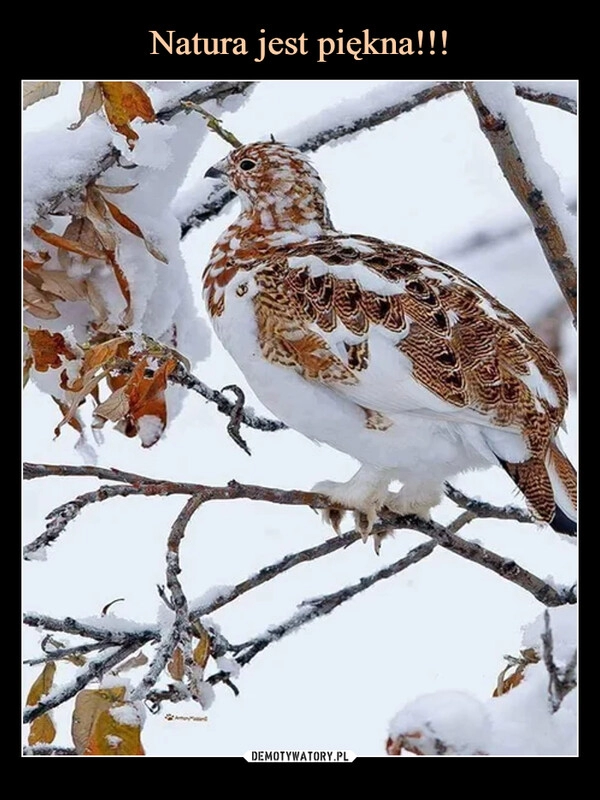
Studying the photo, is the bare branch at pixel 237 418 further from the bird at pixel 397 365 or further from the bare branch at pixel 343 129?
the bare branch at pixel 343 129

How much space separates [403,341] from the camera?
272 centimetres

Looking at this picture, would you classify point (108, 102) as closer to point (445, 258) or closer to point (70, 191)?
point (70, 191)

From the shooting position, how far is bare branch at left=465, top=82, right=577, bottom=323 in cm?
298

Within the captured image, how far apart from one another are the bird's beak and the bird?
8.7 inches

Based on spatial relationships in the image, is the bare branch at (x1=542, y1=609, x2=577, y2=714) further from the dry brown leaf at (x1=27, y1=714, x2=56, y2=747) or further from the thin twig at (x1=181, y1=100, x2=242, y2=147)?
the thin twig at (x1=181, y1=100, x2=242, y2=147)

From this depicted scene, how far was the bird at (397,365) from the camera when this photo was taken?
2695 millimetres

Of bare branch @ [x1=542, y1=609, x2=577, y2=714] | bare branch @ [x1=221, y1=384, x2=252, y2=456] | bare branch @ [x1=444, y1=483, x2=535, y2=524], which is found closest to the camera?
bare branch @ [x1=542, y1=609, x2=577, y2=714]

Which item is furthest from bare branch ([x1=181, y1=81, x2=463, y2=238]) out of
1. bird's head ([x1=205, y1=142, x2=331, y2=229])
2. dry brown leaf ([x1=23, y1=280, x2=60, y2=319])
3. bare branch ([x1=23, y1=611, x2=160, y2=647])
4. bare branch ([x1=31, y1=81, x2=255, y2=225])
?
bare branch ([x1=23, y1=611, x2=160, y2=647])

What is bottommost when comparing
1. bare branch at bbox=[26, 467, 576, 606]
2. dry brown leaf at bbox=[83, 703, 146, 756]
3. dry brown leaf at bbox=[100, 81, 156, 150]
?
dry brown leaf at bbox=[83, 703, 146, 756]

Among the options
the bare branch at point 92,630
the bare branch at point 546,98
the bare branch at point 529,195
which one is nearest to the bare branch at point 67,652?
the bare branch at point 92,630

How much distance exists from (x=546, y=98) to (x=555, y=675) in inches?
48.6

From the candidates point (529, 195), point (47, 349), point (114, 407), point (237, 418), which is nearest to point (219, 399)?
point (237, 418)

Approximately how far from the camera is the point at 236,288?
2.81 m

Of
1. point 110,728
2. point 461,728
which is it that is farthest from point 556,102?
point 110,728
